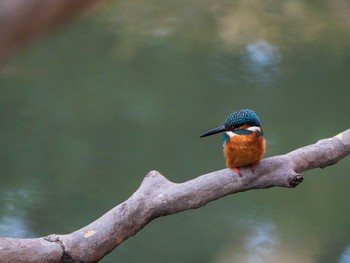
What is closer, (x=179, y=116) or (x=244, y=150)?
(x=244, y=150)

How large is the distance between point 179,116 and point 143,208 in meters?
2.26

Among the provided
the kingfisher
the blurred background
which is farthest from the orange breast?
the blurred background

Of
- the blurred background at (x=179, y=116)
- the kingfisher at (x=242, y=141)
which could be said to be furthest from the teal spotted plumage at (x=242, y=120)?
the blurred background at (x=179, y=116)

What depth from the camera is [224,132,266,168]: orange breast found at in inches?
60.3

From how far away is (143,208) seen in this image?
1430 mm

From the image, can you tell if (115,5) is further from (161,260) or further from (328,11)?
(161,260)

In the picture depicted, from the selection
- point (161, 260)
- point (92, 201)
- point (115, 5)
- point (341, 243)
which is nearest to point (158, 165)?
point (92, 201)

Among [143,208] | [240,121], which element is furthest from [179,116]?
[143,208]

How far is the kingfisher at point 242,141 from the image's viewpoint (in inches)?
60.4

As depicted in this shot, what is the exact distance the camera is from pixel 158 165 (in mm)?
3346

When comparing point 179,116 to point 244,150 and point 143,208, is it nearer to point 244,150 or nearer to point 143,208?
point 244,150

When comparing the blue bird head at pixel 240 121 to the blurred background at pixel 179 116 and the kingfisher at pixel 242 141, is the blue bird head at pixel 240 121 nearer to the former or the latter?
the kingfisher at pixel 242 141

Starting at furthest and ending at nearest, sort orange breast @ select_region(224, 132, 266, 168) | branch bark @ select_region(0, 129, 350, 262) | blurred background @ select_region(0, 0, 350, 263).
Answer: blurred background @ select_region(0, 0, 350, 263)
orange breast @ select_region(224, 132, 266, 168)
branch bark @ select_region(0, 129, 350, 262)

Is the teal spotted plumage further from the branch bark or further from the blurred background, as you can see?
the blurred background
